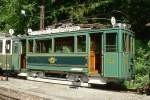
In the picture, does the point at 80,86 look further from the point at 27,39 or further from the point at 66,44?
the point at 27,39

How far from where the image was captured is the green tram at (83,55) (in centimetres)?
1627

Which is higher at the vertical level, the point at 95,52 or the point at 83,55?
the point at 95,52

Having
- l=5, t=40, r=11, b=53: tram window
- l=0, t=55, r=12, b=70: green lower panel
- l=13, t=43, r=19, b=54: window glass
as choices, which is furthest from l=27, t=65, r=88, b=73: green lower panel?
l=5, t=40, r=11, b=53: tram window

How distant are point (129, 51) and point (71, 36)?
284 centimetres

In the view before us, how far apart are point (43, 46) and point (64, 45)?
2007mm

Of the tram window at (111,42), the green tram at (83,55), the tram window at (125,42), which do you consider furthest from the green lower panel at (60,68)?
the tram window at (125,42)

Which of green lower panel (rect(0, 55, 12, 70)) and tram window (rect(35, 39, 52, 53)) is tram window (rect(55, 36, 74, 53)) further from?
green lower panel (rect(0, 55, 12, 70))

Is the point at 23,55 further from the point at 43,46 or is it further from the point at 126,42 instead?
the point at 126,42

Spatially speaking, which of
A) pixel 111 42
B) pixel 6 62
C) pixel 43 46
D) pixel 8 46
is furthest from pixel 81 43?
pixel 6 62

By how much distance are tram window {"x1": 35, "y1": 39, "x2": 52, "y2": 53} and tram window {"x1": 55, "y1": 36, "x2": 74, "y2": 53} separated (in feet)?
2.10

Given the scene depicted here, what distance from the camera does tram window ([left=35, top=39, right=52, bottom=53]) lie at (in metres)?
19.6

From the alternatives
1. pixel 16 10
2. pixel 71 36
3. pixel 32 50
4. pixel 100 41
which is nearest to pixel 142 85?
pixel 100 41

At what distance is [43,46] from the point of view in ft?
66.0

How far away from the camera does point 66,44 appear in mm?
18406
